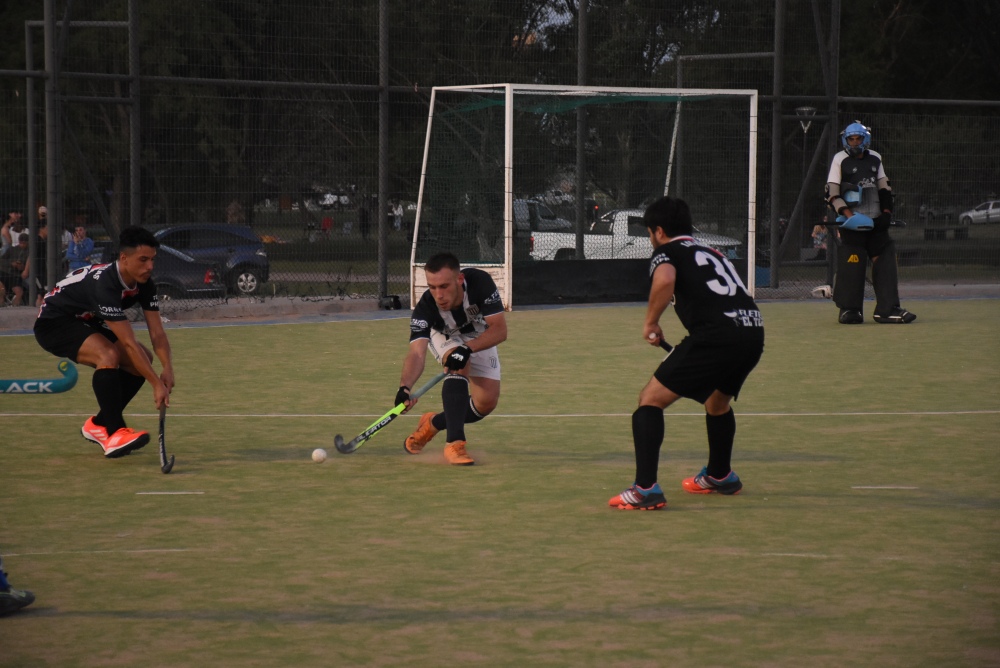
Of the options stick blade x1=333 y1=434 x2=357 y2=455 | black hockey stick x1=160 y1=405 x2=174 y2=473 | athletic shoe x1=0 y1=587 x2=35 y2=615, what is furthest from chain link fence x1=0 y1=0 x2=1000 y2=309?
athletic shoe x1=0 y1=587 x2=35 y2=615

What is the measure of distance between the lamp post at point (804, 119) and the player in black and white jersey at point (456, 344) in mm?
13071

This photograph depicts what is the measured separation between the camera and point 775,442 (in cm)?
909

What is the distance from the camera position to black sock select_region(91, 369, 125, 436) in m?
8.49

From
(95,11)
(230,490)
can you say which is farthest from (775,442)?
(95,11)

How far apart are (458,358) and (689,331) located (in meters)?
1.60

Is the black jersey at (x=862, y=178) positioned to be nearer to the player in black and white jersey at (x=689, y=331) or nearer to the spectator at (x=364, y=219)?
the spectator at (x=364, y=219)

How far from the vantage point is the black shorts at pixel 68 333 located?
870cm

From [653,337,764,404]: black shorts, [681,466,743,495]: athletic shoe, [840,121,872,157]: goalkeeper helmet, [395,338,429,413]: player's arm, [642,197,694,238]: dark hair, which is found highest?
[840,121,872,157]: goalkeeper helmet

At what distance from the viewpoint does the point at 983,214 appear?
24016mm

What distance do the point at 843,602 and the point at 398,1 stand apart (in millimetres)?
15197

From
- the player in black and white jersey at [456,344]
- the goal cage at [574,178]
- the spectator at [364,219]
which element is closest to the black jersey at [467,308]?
the player in black and white jersey at [456,344]

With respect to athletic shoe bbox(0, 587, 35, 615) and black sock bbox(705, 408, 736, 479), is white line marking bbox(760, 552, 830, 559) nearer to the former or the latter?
black sock bbox(705, 408, 736, 479)

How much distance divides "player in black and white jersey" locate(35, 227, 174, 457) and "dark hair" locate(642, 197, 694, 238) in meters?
2.90

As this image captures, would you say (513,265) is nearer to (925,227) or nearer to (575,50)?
(575,50)
